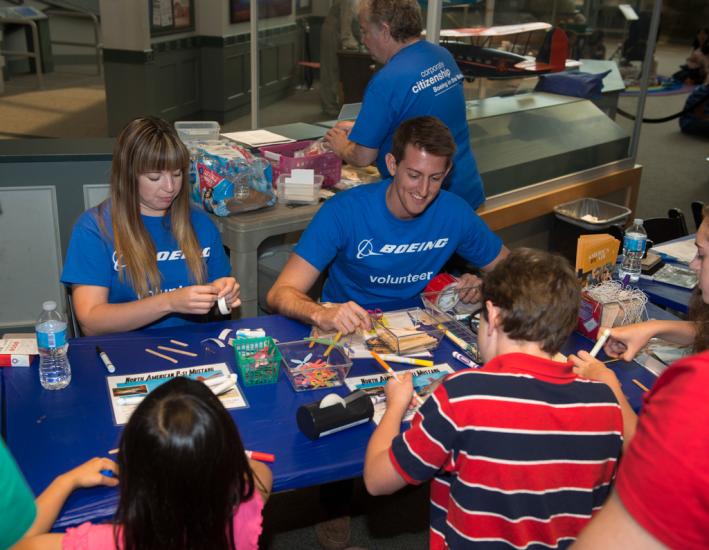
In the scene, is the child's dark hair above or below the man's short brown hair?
below

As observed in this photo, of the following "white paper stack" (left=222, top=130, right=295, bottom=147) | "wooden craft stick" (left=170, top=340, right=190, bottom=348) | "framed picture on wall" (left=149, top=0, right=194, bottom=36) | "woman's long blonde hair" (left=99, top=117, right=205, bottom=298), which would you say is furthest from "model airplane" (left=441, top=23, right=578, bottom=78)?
"framed picture on wall" (left=149, top=0, right=194, bottom=36)

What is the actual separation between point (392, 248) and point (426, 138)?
0.43 metres

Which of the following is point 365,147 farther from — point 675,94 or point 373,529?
point 675,94

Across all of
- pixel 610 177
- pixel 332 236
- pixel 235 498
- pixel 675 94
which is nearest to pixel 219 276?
pixel 332 236

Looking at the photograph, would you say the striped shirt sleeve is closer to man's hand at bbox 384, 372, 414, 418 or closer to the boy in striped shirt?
the boy in striped shirt

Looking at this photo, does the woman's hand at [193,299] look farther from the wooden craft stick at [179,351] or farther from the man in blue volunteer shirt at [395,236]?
the man in blue volunteer shirt at [395,236]

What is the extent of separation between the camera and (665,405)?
908 millimetres

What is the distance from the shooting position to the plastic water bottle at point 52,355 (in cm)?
201

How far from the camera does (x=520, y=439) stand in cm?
144

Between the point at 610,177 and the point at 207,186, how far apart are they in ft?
12.0

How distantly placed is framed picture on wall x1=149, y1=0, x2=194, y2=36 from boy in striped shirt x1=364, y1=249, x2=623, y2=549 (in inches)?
277

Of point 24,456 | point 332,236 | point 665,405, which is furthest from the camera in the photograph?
point 332,236

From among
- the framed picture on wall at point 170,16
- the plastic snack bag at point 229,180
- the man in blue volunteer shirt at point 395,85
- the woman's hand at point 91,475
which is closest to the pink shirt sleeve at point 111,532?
→ the woman's hand at point 91,475

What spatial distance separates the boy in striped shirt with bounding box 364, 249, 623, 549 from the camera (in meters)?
1.45
